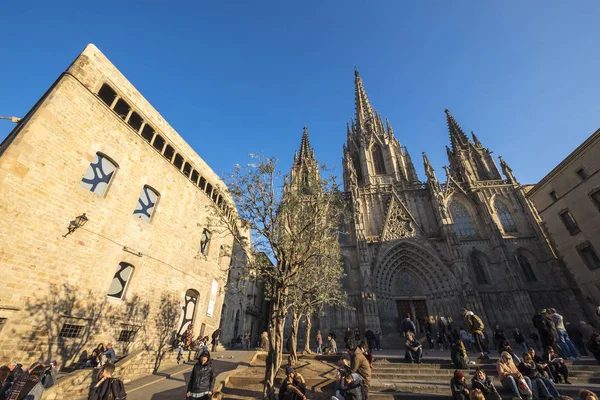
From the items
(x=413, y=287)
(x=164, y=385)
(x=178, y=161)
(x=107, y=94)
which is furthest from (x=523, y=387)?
(x=413, y=287)

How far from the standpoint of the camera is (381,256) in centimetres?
2241

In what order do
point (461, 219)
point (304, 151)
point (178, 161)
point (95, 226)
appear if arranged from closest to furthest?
point (95, 226) < point (178, 161) < point (461, 219) < point (304, 151)

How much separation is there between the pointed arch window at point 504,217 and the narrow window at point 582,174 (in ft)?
32.4

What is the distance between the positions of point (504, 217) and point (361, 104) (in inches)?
990

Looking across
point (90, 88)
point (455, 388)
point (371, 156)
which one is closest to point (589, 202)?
point (455, 388)

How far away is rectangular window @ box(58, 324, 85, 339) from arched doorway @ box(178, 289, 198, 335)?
16.4 ft

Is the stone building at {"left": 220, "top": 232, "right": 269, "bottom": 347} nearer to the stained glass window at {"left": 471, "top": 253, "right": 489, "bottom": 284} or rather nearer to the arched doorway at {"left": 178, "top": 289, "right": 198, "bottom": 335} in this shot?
the arched doorway at {"left": 178, "top": 289, "right": 198, "bottom": 335}

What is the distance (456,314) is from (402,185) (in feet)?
43.3

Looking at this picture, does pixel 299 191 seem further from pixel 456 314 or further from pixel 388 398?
pixel 456 314

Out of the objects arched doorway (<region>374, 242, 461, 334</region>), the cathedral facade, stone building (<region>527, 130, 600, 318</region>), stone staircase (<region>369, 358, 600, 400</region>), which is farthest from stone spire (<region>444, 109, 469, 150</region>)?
stone staircase (<region>369, 358, 600, 400</region>)

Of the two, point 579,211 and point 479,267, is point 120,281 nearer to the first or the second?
point 579,211

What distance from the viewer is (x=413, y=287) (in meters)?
22.4

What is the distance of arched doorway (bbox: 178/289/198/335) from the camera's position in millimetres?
13423

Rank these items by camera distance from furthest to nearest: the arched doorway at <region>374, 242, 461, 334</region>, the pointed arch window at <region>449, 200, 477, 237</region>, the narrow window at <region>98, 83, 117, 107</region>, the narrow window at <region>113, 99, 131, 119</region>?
the pointed arch window at <region>449, 200, 477, 237</region>, the arched doorway at <region>374, 242, 461, 334</region>, the narrow window at <region>113, 99, 131, 119</region>, the narrow window at <region>98, 83, 117, 107</region>
